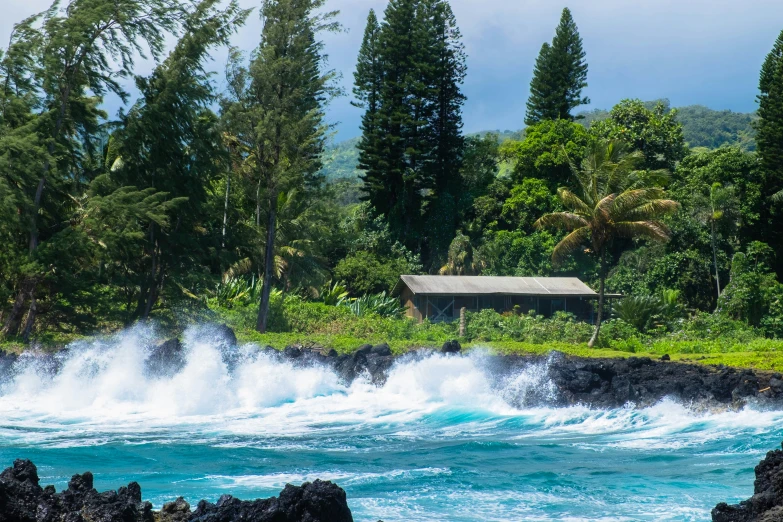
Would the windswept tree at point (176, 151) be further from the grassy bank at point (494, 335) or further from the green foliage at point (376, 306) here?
the green foliage at point (376, 306)

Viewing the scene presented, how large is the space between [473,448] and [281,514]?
268 inches

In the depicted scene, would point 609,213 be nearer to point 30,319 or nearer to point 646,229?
point 646,229

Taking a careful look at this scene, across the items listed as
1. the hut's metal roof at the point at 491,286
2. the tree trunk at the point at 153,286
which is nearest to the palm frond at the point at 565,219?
the hut's metal roof at the point at 491,286

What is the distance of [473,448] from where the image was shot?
13.8 metres

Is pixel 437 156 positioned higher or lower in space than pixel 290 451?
higher

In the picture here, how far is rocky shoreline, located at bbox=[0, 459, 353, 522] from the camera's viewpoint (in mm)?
7406

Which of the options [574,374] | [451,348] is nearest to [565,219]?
[451,348]

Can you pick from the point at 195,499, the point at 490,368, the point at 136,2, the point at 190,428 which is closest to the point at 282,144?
the point at 136,2

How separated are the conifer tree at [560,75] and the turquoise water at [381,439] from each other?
1290 inches

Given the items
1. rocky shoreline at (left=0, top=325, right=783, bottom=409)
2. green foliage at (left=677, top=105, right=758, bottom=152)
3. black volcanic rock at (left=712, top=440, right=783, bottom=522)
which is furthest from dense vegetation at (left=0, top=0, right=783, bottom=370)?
green foliage at (left=677, top=105, right=758, bottom=152)

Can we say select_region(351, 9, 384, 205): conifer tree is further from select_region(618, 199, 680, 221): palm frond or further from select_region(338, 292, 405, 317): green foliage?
select_region(618, 199, 680, 221): palm frond

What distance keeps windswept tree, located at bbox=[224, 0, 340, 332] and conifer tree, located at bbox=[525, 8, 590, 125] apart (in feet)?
72.0

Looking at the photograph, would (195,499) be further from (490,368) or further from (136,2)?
(136,2)

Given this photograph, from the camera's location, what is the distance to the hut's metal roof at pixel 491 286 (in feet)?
119
